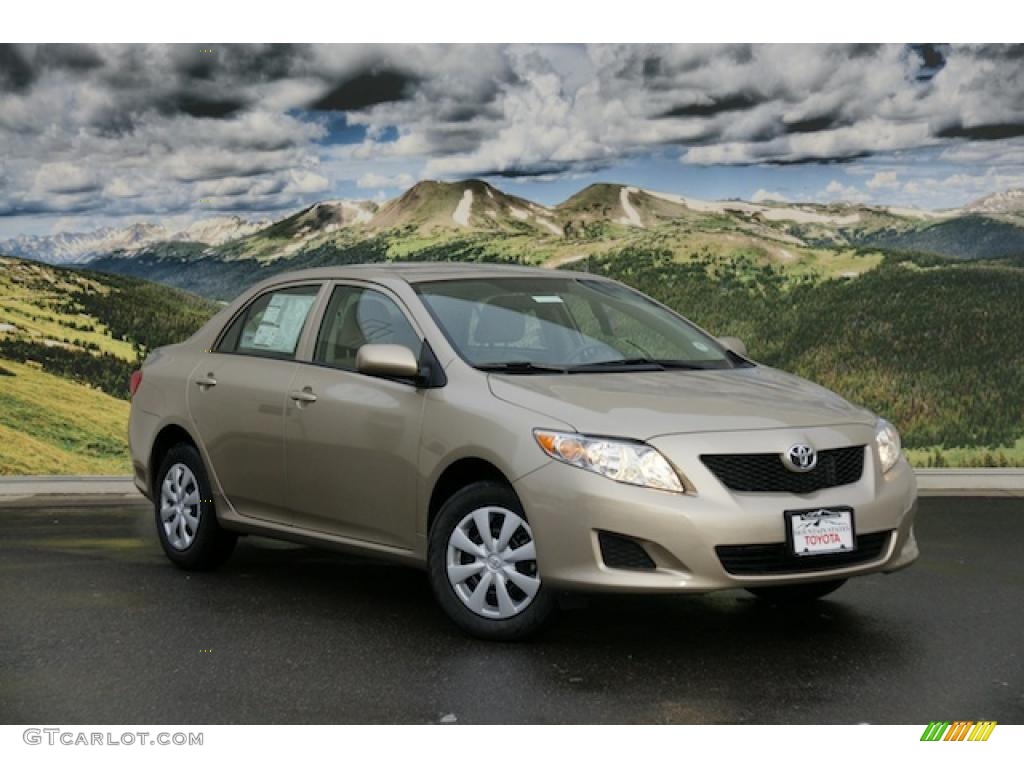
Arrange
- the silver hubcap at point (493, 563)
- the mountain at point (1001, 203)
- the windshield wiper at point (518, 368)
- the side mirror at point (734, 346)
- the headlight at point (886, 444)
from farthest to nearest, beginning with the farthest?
the mountain at point (1001, 203)
the side mirror at point (734, 346)
the windshield wiper at point (518, 368)
the headlight at point (886, 444)
the silver hubcap at point (493, 563)

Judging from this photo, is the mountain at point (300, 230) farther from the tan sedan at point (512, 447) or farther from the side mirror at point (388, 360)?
the side mirror at point (388, 360)

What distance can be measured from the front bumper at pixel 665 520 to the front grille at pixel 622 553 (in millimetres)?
18

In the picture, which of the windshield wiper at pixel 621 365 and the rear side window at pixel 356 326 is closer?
the windshield wiper at pixel 621 365

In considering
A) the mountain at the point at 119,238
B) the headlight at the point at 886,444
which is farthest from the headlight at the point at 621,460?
the mountain at the point at 119,238

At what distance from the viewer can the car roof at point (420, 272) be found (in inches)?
309

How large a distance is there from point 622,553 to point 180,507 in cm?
A: 328

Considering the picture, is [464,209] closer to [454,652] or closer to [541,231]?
[541,231]

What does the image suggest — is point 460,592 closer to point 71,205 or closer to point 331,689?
point 331,689

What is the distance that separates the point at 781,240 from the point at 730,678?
9418 millimetres

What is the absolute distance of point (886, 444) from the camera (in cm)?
701

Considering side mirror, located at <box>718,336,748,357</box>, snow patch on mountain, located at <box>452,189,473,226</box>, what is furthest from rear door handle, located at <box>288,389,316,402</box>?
snow patch on mountain, located at <box>452,189,473,226</box>

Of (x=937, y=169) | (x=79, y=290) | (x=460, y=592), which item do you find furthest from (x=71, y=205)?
(x=460, y=592)

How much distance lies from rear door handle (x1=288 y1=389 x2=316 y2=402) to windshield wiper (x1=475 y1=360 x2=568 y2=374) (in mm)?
1015
